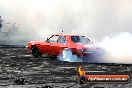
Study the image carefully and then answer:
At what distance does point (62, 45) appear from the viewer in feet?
71.0

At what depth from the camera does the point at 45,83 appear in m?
12.6

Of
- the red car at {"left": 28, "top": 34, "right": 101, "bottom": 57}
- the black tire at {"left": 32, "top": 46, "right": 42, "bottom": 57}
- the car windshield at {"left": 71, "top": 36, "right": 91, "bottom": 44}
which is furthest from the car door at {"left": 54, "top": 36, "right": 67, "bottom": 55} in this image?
the black tire at {"left": 32, "top": 46, "right": 42, "bottom": 57}

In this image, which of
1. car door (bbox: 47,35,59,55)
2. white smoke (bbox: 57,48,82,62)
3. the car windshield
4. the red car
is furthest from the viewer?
car door (bbox: 47,35,59,55)

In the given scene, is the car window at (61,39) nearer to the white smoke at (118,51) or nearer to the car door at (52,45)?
the car door at (52,45)

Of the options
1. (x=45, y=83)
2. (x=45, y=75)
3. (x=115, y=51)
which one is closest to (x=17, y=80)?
(x=45, y=83)

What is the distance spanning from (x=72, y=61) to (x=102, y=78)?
1162 centimetres

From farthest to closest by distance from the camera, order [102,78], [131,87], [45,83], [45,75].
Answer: [45,75] → [45,83] → [131,87] → [102,78]

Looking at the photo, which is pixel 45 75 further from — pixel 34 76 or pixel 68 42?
pixel 68 42

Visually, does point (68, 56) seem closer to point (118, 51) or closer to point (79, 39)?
point (79, 39)

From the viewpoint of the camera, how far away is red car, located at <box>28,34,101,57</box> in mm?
20141

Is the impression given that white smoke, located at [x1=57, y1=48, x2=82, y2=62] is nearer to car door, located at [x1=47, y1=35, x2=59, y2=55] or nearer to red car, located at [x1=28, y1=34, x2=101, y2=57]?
red car, located at [x1=28, y1=34, x2=101, y2=57]

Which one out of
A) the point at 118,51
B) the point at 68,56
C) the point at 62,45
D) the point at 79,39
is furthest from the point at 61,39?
the point at 118,51

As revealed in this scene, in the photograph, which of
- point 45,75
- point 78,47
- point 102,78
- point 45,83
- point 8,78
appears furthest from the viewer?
point 78,47

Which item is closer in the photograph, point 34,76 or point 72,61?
point 34,76
